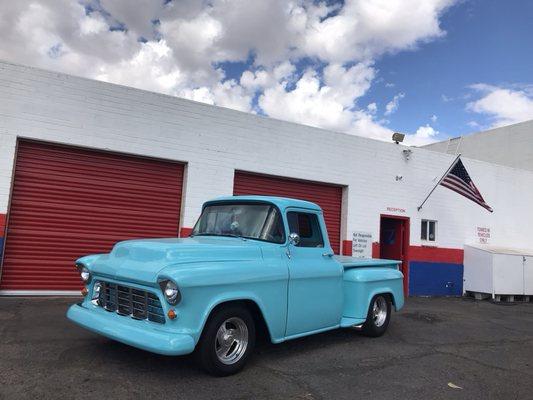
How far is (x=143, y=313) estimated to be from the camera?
15.2ft

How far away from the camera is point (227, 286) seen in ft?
15.4

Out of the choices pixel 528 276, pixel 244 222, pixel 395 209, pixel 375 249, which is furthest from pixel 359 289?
pixel 528 276

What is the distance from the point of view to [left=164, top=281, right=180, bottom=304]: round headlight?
14.1ft

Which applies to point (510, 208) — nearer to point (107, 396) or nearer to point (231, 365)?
point (231, 365)

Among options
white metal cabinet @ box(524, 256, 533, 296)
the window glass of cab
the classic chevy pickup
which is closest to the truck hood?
the classic chevy pickup

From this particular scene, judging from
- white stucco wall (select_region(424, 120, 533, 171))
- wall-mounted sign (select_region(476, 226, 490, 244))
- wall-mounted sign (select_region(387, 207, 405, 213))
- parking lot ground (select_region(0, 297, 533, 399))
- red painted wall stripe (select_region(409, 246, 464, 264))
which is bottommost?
parking lot ground (select_region(0, 297, 533, 399))

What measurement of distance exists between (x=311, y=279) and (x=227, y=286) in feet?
4.75

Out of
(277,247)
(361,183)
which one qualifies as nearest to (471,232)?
(361,183)

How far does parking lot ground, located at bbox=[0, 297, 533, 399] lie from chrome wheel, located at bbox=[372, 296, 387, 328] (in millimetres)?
253

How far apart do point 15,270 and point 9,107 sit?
10.5 ft

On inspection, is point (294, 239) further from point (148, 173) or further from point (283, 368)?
point (148, 173)

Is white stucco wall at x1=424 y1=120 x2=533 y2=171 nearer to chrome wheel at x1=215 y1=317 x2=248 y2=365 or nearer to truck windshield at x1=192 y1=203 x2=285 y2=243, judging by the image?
truck windshield at x1=192 y1=203 x2=285 y2=243

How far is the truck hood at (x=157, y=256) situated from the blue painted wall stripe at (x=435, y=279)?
9.72 m

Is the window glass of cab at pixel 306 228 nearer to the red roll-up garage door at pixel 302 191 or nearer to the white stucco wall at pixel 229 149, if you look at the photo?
the white stucco wall at pixel 229 149
